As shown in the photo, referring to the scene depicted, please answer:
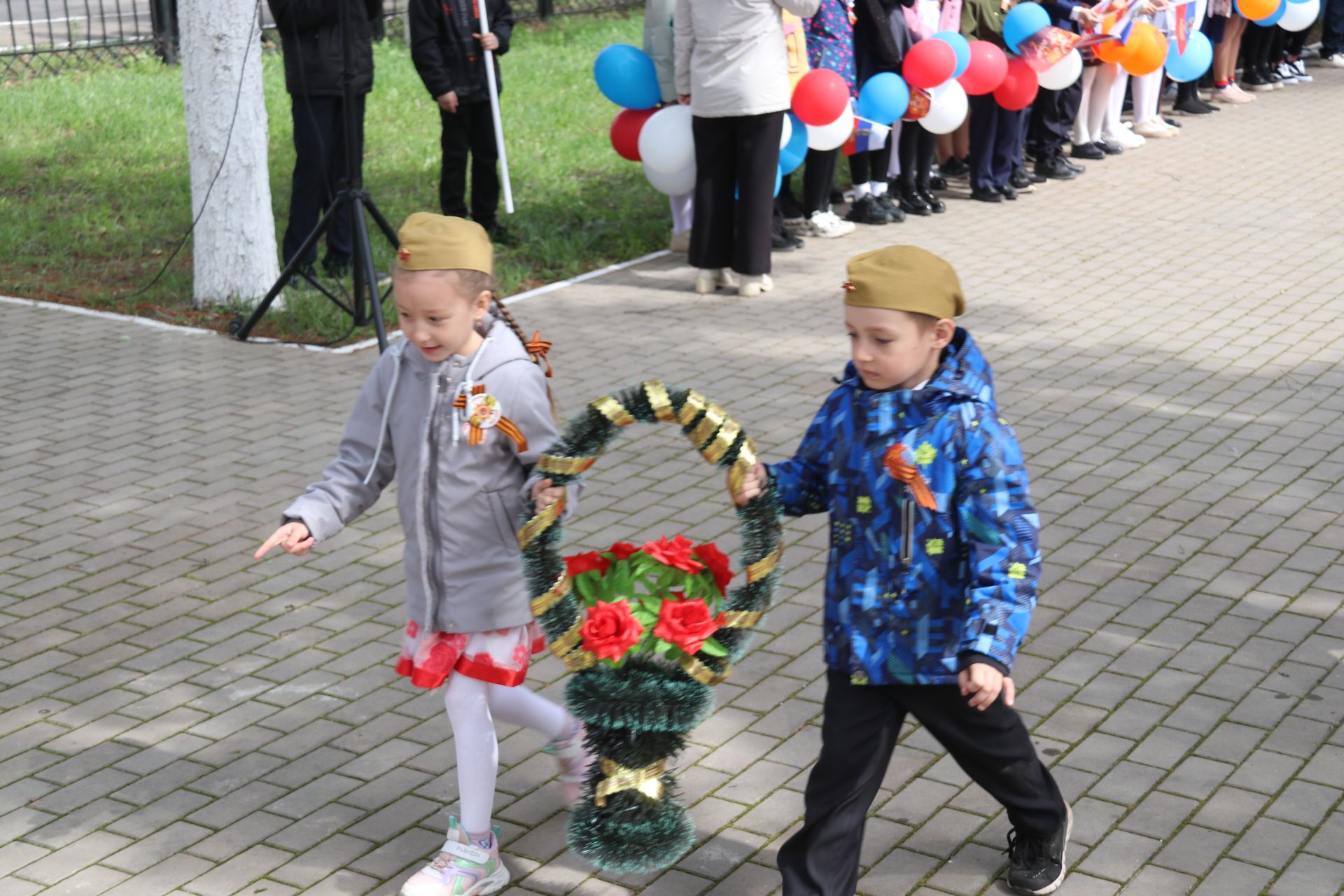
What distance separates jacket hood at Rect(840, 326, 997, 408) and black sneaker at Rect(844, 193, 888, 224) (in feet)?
26.3

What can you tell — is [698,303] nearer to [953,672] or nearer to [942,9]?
[942,9]

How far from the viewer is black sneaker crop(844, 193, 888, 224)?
11.4 metres

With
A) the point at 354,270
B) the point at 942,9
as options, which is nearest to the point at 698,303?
the point at 354,270

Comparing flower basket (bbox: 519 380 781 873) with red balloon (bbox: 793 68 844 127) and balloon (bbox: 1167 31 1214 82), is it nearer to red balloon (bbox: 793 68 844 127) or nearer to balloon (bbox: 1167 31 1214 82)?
red balloon (bbox: 793 68 844 127)

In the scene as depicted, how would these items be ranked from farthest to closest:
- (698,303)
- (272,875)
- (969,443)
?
(698,303), (272,875), (969,443)

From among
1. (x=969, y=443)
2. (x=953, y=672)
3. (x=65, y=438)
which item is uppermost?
(x=969, y=443)

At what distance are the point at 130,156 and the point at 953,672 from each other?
1146 cm

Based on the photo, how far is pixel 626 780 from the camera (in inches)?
142

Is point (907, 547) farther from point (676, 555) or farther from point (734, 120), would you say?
point (734, 120)

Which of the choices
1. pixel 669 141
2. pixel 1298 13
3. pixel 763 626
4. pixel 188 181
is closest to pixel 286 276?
pixel 669 141

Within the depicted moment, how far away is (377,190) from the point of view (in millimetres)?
12219

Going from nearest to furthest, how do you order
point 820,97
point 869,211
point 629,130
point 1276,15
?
point 820,97
point 629,130
point 869,211
point 1276,15

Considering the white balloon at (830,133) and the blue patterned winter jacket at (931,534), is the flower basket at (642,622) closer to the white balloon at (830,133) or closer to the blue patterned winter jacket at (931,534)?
the blue patterned winter jacket at (931,534)

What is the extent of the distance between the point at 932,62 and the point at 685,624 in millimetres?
8022
